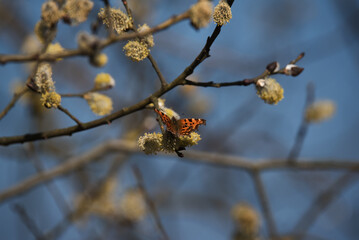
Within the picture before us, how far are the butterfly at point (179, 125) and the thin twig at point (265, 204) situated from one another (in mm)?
1556

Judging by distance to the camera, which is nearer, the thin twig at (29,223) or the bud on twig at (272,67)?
the bud on twig at (272,67)

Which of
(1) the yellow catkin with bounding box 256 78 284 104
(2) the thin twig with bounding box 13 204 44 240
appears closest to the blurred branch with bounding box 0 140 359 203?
(2) the thin twig with bounding box 13 204 44 240

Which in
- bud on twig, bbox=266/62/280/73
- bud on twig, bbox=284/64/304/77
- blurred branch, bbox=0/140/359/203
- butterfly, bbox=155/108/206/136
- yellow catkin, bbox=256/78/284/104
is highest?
blurred branch, bbox=0/140/359/203

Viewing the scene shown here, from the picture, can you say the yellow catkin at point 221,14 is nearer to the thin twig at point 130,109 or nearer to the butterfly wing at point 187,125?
the thin twig at point 130,109

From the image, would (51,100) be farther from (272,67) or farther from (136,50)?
(272,67)

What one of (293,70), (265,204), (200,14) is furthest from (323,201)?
(200,14)

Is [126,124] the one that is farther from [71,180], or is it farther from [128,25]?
[128,25]

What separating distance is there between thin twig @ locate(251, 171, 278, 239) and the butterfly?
156 centimetres

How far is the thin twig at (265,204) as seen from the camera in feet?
7.75

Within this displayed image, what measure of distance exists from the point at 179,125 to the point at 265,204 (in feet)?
5.50

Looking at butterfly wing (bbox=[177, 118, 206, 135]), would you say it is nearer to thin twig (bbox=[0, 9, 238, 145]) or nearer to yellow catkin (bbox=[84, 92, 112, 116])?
thin twig (bbox=[0, 9, 238, 145])

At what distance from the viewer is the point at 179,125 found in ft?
3.38

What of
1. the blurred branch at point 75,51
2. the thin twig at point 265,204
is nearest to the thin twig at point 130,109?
the blurred branch at point 75,51

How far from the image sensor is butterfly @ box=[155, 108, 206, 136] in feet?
3.36
